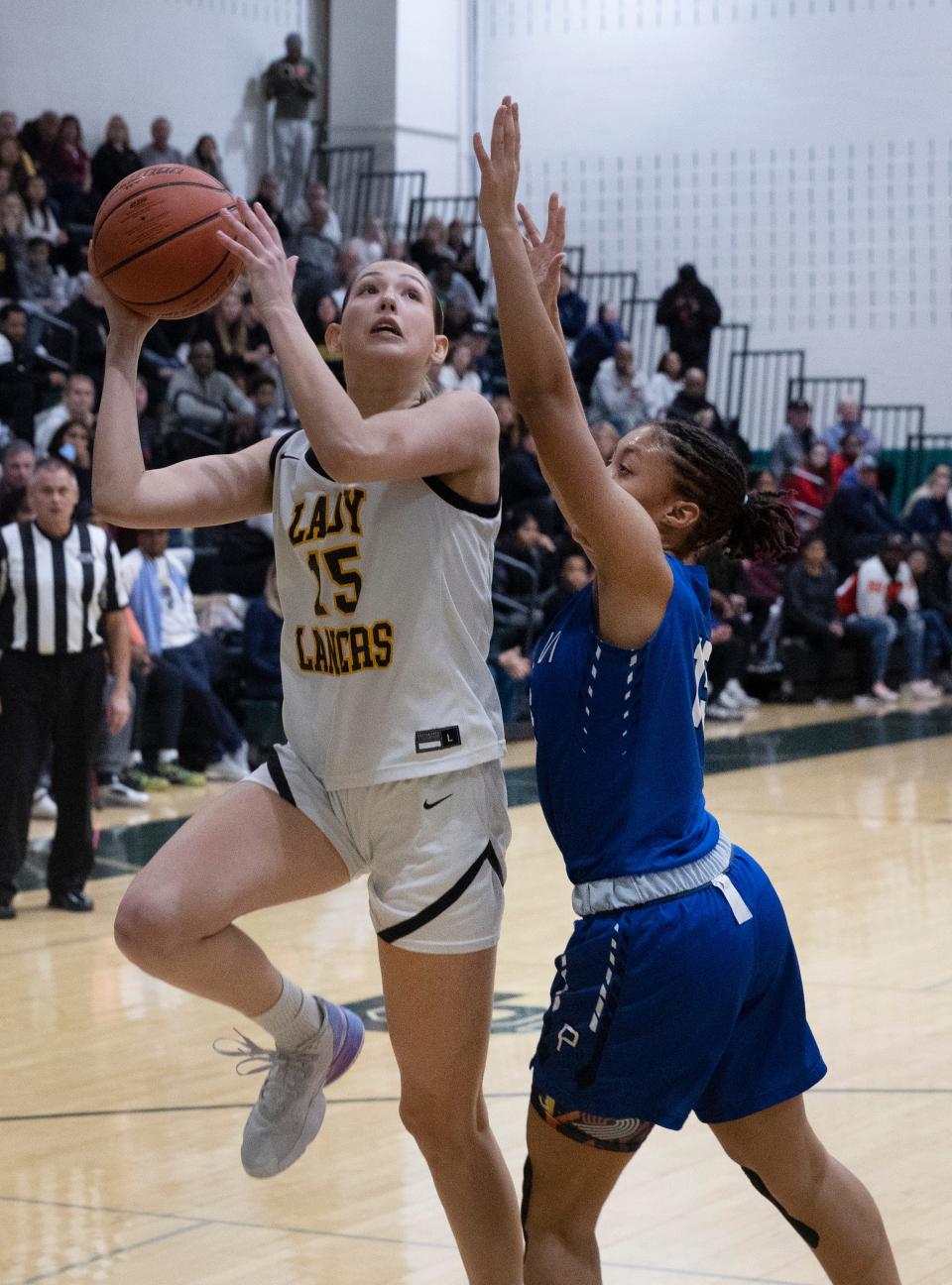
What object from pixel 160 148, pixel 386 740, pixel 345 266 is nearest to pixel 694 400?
pixel 345 266

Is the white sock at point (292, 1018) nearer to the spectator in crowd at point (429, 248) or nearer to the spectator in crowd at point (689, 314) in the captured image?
the spectator in crowd at point (429, 248)

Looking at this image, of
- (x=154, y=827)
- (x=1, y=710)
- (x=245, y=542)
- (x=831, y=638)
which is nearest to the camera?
(x=1, y=710)

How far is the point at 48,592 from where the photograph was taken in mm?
7129

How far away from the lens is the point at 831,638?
14609 millimetres

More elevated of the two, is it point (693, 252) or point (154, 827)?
point (693, 252)

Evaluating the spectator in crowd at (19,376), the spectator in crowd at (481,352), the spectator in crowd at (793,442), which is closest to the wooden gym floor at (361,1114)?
the spectator in crowd at (19,376)

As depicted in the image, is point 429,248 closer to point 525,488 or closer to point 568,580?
point 525,488

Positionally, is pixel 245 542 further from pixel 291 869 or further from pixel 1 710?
pixel 291 869

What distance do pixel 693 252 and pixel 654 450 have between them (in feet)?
56.0

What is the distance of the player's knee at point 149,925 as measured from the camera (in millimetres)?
3018

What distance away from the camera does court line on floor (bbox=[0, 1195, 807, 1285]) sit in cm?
365

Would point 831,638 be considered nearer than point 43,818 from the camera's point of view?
No

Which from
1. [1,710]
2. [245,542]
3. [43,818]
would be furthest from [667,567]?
[245,542]

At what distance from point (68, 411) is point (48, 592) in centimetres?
419
